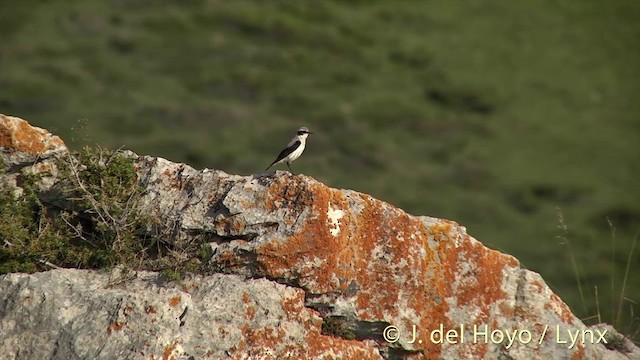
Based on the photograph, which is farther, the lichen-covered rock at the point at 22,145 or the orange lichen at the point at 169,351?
the lichen-covered rock at the point at 22,145

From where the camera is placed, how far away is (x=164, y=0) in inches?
2030

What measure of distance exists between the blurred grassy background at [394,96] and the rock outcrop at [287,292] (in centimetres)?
2088

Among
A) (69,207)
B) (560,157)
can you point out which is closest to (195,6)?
(560,157)

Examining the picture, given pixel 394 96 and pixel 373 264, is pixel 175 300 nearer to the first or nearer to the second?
pixel 373 264

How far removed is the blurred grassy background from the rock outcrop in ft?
68.5

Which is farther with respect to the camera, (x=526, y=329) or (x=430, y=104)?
(x=430, y=104)

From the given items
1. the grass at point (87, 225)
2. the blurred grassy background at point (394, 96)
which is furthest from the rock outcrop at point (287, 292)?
the blurred grassy background at point (394, 96)

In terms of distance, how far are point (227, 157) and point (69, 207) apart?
2800 centimetres

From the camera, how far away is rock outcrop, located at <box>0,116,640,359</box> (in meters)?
9.80

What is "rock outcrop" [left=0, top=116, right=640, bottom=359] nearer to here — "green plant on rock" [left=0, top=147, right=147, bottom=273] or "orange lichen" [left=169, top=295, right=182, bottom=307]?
"orange lichen" [left=169, top=295, right=182, bottom=307]

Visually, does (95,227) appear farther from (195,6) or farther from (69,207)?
(195,6)

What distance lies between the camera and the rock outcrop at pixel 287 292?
9797 millimetres

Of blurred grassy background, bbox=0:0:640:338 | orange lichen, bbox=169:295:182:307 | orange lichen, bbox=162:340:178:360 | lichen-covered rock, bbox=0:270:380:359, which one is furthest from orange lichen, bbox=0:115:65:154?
blurred grassy background, bbox=0:0:640:338

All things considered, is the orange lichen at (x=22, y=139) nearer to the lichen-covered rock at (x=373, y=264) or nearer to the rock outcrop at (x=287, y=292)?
the rock outcrop at (x=287, y=292)
